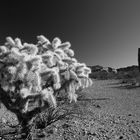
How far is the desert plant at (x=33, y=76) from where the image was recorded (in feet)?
9.60

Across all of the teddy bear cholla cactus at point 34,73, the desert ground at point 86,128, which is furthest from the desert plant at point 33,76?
the desert ground at point 86,128

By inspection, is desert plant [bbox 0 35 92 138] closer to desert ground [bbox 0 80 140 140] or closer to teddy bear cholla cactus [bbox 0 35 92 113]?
teddy bear cholla cactus [bbox 0 35 92 113]

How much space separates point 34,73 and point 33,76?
60mm

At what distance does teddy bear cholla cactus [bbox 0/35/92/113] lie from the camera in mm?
2918

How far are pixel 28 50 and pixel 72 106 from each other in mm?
3146

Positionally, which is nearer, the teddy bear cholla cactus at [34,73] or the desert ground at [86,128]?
the teddy bear cholla cactus at [34,73]

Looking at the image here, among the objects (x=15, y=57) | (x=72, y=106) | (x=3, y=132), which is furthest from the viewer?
(x=72, y=106)

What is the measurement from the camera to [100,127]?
13.2 feet

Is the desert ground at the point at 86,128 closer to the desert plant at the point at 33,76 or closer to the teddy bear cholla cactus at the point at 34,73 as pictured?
the desert plant at the point at 33,76

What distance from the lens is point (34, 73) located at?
2.96 meters

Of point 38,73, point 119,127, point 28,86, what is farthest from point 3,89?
point 119,127

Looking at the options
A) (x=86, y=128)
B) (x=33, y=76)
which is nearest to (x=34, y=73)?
(x=33, y=76)

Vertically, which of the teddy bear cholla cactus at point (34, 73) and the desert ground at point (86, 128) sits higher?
the teddy bear cholla cactus at point (34, 73)

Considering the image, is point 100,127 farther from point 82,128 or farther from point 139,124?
point 139,124
